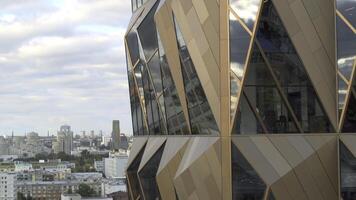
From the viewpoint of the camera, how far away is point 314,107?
78.9ft

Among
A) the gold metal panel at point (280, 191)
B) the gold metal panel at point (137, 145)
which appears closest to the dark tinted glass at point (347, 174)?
the gold metal panel at point (280, 191)

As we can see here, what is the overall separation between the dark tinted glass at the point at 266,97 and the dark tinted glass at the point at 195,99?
1950mm

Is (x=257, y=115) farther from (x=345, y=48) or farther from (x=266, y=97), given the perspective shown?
(x=345, y=48)

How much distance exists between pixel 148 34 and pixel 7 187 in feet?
550

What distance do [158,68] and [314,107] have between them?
389 inches

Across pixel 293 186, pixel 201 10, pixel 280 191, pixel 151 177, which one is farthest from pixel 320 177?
pixel 151 177

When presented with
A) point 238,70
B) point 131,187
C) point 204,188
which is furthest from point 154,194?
point 238,70

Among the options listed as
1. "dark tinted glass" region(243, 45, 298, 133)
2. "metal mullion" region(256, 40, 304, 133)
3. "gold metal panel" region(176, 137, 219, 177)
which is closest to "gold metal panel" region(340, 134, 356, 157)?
"metal mullion" region(256, 40, 304, 133)

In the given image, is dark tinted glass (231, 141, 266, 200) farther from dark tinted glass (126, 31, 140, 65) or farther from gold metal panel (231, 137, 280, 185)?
dark tinted glass (126, 31, 140, 65)

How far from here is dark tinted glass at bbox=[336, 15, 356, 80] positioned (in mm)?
23594

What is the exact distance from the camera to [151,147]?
33.8 metres

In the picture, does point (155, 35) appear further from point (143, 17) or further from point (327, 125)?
point (327, 125)

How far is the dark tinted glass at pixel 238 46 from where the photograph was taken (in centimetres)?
2364

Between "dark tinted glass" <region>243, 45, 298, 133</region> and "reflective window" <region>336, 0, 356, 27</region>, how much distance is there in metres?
3.75
